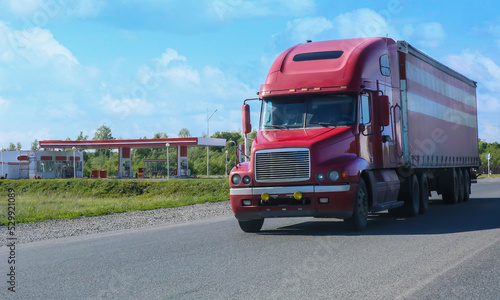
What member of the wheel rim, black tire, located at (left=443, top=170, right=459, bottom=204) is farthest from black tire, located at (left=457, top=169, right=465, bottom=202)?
the wheel rim

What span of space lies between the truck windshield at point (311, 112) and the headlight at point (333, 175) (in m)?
1.21

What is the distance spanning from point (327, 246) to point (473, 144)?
15.5m

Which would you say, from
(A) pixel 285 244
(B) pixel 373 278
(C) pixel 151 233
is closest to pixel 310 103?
(A) pixel 285 244

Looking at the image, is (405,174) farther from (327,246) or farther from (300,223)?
(327,246)

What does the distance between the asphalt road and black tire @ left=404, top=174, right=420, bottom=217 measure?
247cm

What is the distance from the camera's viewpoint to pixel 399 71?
49.1 feet

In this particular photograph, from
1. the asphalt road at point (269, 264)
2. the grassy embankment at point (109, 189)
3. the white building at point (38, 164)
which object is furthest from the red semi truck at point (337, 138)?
the white building at point (38, 164)

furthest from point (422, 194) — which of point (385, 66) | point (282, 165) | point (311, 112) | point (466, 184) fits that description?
point (466, 184)

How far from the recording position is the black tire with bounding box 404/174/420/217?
15148mm

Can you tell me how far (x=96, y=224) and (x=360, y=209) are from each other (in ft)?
23.5

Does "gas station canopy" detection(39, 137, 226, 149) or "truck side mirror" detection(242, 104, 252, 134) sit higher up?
"gas station canopy" detection(39, 137, 226, 149)

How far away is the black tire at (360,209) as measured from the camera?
1150 centimetres

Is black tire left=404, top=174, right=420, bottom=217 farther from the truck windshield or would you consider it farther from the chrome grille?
the chrome grille

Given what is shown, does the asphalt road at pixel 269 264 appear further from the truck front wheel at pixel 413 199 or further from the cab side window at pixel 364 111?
the truck front wheel at pixel 413 199
